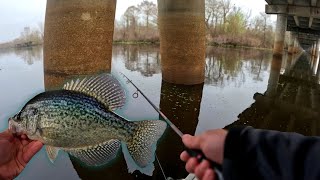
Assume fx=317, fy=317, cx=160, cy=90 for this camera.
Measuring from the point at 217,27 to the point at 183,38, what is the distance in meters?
44.9

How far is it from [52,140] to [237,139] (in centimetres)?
107

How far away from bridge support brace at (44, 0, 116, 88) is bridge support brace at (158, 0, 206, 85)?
524 cm

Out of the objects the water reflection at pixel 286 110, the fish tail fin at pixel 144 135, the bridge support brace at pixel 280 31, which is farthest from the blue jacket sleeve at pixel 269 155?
the bridge support brace at pixel 280 31

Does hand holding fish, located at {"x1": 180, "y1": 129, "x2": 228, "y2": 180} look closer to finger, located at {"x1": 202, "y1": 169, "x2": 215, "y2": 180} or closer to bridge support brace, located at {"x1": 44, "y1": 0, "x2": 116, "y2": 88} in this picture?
finger, located at {"x1": 202, "y1": 169, "x2": 215, "y2": 180}

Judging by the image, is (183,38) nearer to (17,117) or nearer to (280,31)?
(17,117)

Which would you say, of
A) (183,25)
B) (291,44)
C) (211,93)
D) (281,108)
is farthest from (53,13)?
(291,44)

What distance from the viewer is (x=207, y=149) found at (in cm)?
136

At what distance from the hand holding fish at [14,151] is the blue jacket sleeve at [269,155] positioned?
1.29m

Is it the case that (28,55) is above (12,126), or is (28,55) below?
below

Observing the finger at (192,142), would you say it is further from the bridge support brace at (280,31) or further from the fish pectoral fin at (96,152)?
the bridge support brace at (280,31)

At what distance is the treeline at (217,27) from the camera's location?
167 ft

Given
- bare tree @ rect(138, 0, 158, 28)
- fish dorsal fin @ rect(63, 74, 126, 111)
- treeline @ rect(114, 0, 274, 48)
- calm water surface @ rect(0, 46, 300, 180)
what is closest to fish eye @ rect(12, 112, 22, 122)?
calm water surface @ rect(0, 46, 300, 180)

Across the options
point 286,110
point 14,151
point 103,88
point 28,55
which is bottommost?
point 286,110

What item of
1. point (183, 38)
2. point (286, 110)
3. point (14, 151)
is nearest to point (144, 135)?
point (14, 151)
